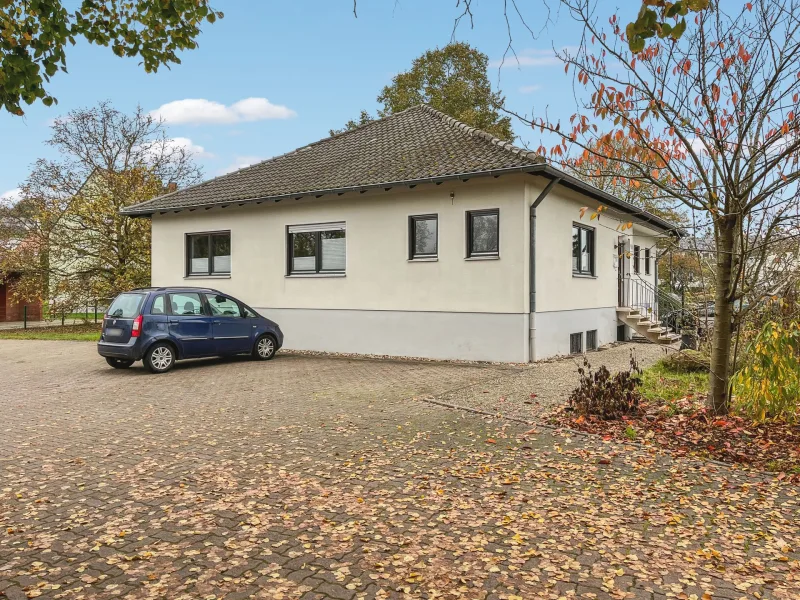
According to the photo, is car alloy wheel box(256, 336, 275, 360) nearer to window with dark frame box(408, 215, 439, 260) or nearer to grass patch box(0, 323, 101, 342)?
window with dark frame box(408, 215, 439, 260)

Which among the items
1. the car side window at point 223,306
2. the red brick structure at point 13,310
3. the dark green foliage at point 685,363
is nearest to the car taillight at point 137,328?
the car side window at point 223,306

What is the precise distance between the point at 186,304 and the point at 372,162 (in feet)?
19.9

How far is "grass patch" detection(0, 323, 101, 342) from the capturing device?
869 inches

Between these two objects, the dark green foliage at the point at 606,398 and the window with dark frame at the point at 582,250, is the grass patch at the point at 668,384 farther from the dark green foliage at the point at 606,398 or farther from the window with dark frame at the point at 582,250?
the window with dark frame at the point at 582,250

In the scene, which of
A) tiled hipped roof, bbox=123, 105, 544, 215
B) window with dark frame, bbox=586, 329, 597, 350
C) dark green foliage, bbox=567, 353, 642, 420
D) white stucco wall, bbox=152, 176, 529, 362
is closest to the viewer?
dark green foliage, bbox=567, 353, 642, 420

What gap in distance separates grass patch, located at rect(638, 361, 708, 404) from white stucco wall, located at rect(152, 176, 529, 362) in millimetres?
2820

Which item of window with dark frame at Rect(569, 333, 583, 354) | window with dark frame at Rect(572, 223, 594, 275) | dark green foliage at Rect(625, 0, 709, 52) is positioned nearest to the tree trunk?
dark green foliage at Rect(625, 0, 709, 52)

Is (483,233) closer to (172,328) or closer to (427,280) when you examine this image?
(427,280)

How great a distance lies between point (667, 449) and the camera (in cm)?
613

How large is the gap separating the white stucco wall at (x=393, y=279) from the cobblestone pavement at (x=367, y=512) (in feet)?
19.1

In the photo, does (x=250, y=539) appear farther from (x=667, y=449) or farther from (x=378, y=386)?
(x=378, y=386)

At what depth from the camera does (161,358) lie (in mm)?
12102

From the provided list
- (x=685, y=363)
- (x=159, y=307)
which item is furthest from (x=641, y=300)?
(x=159, y=307)

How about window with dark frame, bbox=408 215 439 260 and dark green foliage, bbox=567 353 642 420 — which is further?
window with dark frame, bbox=408 215 439 260
